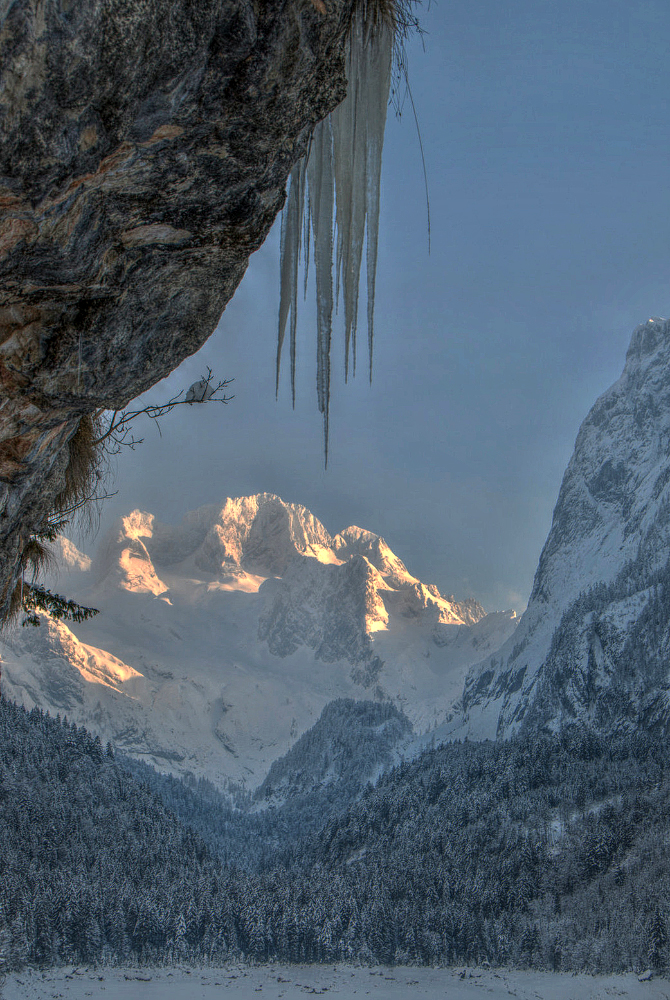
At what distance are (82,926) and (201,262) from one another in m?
114

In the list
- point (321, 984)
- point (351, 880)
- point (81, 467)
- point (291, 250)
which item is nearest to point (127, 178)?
point (291, 250)

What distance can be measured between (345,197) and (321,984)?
11812 cm

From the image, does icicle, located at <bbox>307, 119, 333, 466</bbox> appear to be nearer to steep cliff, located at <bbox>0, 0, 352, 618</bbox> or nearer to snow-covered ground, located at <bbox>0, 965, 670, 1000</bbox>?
steep cliff, located at <bbox>0, 0, 352, 618</bbox>

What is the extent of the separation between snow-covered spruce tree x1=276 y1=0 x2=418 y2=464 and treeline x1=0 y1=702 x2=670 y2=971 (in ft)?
325

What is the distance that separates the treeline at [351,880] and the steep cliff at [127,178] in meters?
98.9

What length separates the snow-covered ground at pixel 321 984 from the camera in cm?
8856

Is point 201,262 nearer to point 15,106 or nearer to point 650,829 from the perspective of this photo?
point 15,106

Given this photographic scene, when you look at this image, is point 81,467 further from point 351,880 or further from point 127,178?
point 351,880

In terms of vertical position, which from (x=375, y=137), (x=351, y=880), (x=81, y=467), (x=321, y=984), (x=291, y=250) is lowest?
(x=321, y=984)

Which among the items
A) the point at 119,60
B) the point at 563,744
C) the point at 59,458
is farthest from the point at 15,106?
the point at 563,744

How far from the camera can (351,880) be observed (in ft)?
415

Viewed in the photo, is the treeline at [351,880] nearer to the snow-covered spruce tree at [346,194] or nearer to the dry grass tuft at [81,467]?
the dry grass tuft at [81,467]

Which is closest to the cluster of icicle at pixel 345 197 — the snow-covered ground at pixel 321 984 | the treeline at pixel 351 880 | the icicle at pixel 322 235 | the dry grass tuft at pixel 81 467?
the icicle at pixel 322 235

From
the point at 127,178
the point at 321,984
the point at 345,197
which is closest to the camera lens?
the point at 127,178
